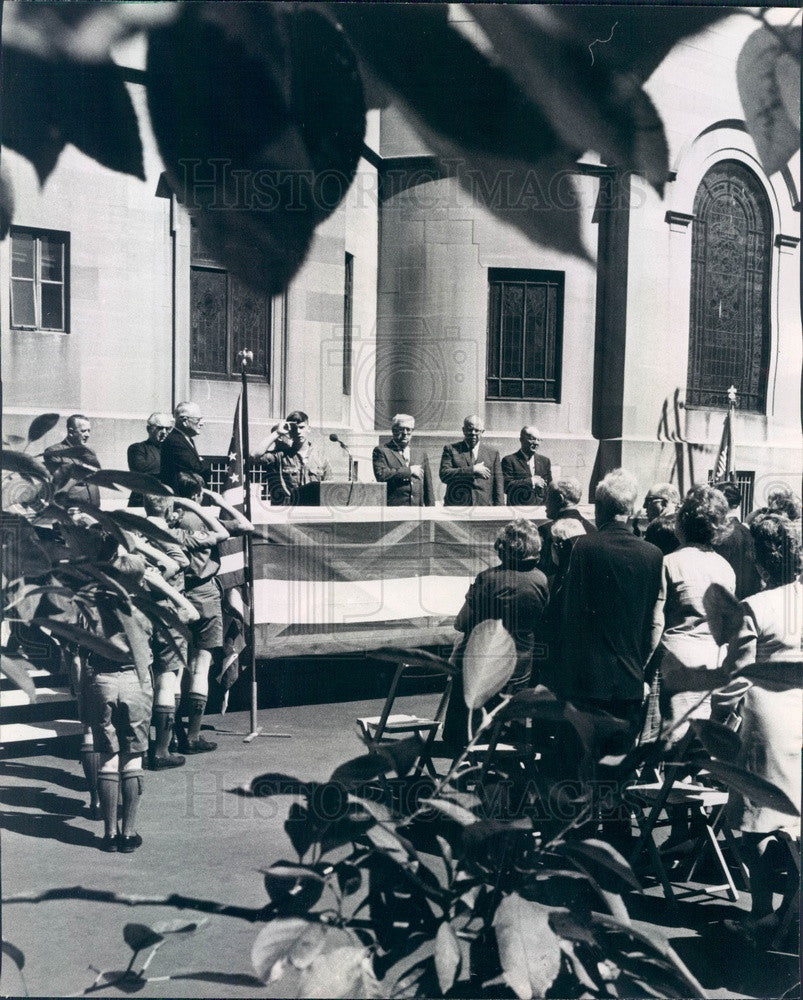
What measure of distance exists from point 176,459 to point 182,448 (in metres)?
0.04

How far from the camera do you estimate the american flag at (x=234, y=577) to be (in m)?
3.02

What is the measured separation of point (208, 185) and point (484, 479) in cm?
116

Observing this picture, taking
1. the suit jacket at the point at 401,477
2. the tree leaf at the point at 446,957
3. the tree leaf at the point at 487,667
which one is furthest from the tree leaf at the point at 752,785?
the suit jacket at the point at 401,477

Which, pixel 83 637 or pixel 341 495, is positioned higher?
pixel 341 495

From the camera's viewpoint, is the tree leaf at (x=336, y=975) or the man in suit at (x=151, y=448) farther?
the man in suit at (x=151, y=448)

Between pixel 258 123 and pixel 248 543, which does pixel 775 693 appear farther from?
pixel 258 123

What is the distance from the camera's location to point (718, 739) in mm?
2191

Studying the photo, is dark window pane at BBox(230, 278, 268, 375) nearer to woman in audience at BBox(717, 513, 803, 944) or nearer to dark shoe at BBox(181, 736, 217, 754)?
dark shoe at BBox(181, 736, 217, 754)

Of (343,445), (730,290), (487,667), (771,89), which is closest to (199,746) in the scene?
(343,445)

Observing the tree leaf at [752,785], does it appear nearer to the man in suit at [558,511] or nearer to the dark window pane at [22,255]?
the man in suit at [558,511]

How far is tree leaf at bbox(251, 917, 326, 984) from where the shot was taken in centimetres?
203

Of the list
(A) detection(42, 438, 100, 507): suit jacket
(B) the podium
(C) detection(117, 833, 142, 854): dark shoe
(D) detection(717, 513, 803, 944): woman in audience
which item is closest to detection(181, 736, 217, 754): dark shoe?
(C) detection(117, 833, 142, 854): dark shoe

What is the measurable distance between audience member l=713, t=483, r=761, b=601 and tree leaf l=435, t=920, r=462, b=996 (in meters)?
1.56

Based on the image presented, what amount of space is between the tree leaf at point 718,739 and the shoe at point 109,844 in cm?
171
